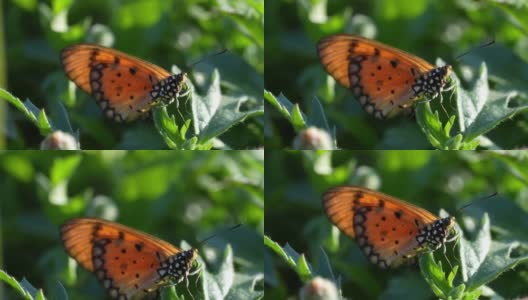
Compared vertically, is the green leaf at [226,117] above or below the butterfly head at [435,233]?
above

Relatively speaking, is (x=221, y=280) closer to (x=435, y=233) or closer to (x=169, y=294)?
(x=169, y=294)

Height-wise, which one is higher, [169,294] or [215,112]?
[215,112]

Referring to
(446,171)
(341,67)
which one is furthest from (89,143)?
(446,171)

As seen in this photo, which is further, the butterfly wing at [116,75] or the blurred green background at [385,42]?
the blurred green background at [385,42]

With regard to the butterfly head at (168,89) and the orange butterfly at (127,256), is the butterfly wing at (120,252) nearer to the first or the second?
the orange butterfly at (127,256)

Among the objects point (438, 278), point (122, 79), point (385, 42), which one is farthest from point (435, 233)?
point (122, 79)

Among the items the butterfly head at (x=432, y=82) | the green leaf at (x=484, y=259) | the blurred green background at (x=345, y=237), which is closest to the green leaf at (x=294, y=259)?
the blurred green background at (x=345, y=237)

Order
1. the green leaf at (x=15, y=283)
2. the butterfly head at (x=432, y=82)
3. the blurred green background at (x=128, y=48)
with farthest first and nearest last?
the blurred green background at (x=128, y=48) < the butterfly head at (x=432, y=82) < the green leaf at (x=15, y=283)
